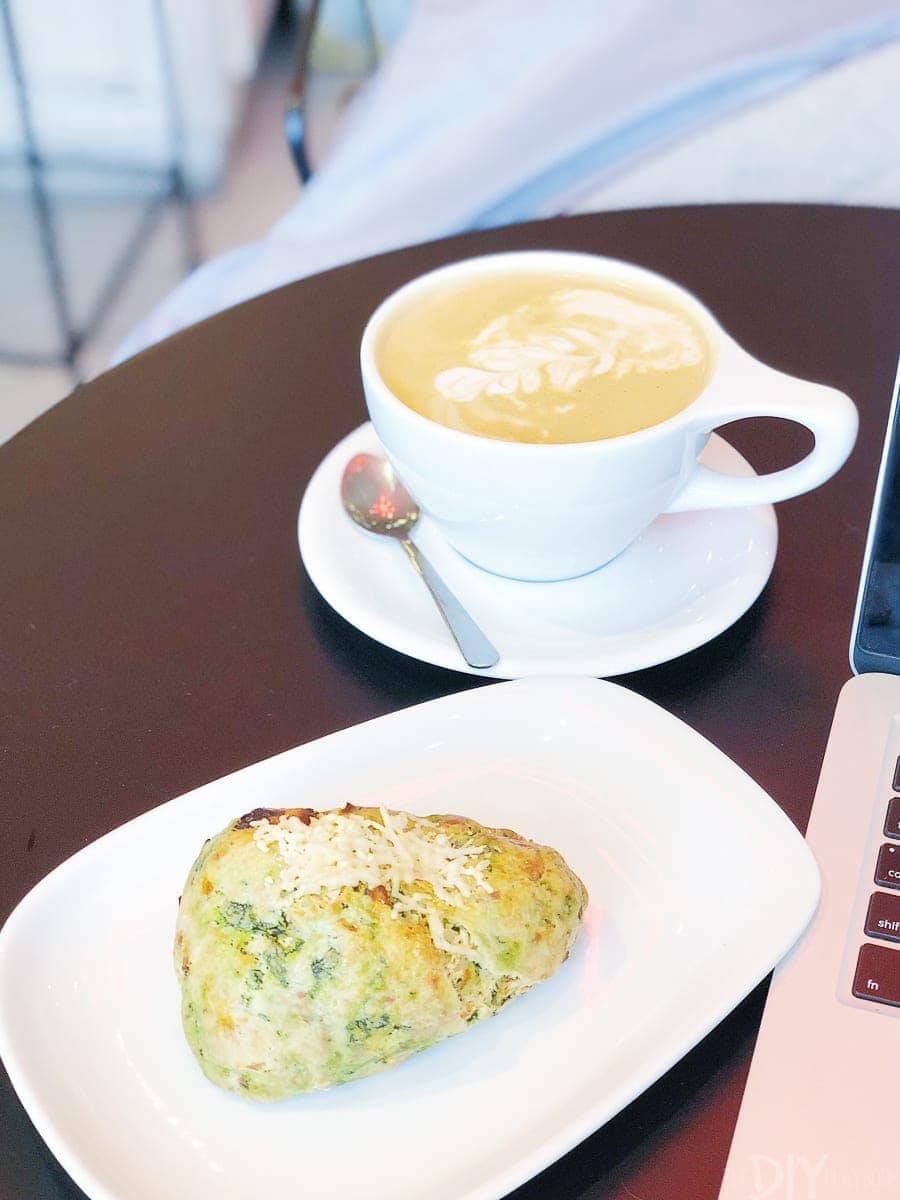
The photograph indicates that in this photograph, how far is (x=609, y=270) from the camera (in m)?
0.72

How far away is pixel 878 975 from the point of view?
1.60 ft

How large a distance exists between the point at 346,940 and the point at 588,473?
0.84ft

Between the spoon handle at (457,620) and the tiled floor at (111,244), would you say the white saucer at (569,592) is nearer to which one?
the spoon handle at (457,620)

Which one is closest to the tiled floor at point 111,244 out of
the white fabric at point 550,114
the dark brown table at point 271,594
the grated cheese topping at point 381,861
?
the white fabric at point 550,114

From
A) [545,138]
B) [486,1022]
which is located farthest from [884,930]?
[545,138]

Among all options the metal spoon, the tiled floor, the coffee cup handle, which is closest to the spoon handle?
the metal spoon

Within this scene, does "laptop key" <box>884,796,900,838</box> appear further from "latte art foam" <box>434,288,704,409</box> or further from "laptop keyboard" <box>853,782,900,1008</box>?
"latte art foam" <box>434,288,704,409</box>

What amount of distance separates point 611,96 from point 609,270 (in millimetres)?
706

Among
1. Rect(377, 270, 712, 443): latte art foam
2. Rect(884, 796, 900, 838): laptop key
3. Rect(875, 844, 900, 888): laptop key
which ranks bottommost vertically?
Rect(875, 844, 900, 888): laptop key

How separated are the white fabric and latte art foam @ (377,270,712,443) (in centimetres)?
63

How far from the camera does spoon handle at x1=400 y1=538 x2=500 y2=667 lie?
618 millimetres

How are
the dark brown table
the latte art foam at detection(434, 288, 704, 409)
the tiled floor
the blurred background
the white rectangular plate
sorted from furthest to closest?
the tiled floor
the blurred background
the latte art foam at detection(434, 288, 704, 409)
the dark brown table
the white rectangular plate

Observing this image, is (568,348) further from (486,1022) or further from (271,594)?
(486,1022)

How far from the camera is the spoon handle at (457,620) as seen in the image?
Answer: 62 cm
